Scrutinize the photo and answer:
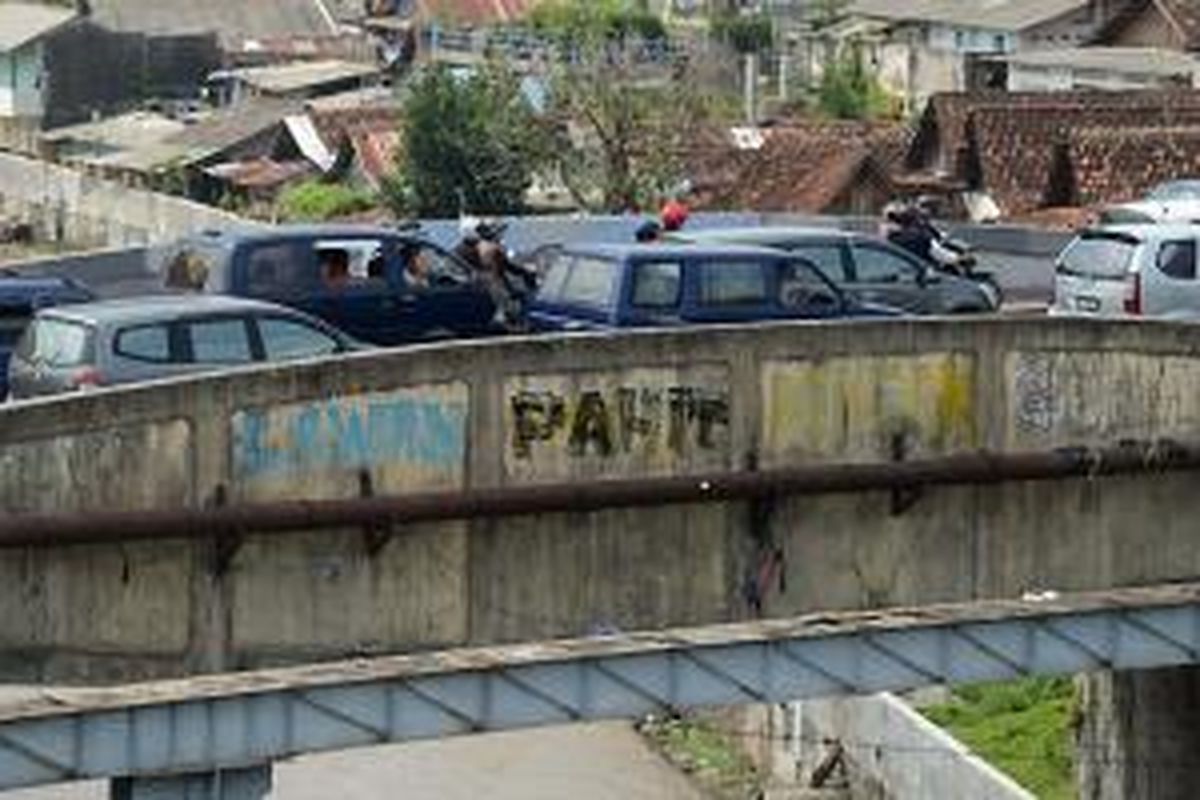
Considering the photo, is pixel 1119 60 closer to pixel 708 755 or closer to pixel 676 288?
pixel 708 755

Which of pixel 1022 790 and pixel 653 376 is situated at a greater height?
pixel 653 376

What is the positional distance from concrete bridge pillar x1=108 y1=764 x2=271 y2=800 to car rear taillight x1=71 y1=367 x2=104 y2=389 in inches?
175

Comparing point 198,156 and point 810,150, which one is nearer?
point 810,150

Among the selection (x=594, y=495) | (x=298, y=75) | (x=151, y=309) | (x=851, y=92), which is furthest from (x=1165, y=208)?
(x=298, y=75)

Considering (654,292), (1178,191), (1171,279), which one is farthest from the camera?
(1178,191)

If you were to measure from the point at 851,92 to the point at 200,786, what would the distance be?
156 feet

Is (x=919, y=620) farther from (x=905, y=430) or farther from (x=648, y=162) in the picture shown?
(x=648, y=162)

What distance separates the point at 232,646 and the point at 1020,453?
188 inches

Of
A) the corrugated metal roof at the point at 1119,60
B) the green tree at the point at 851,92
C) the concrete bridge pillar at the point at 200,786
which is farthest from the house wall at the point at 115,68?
the concrete bridge pillar at the point at 200,786

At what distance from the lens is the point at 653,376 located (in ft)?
53.4

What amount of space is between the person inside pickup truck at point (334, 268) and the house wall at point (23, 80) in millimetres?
49495

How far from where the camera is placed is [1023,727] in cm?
2377

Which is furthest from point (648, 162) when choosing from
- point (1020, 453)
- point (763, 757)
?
point (1020, 453)

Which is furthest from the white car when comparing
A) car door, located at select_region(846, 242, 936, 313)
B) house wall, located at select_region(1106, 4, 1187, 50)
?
house wall, located at select_region(1106, 4, 1187, 50)
